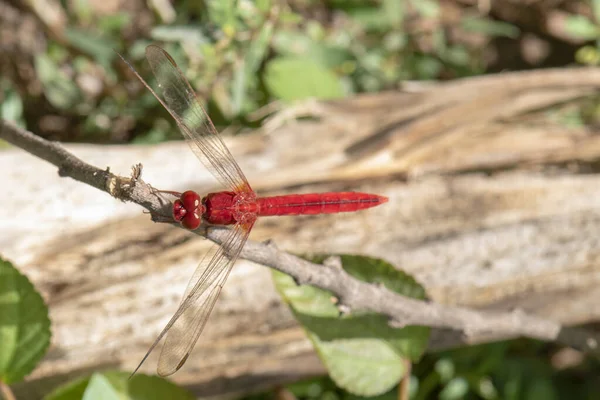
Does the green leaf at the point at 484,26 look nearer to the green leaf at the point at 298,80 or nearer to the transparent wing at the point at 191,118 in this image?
the green leaf at the point at 298,80

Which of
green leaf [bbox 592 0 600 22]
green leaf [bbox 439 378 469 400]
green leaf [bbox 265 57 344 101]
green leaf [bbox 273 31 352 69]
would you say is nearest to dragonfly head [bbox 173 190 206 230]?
green leaf [bbox 265 57 344 101]

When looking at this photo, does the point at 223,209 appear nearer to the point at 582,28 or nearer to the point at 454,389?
the point at 454,389

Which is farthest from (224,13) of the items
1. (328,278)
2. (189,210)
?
(328,278)

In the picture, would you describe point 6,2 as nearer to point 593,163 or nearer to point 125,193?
point 125,193

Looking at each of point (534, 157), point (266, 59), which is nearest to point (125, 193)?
point (534, 157)

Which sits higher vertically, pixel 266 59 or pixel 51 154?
pixel 51 154

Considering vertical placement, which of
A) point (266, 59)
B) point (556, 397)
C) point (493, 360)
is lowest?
point (556, 397)

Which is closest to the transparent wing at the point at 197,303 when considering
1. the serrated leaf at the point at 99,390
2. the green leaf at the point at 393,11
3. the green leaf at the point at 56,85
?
the serrated leaf at the point at 99,390
